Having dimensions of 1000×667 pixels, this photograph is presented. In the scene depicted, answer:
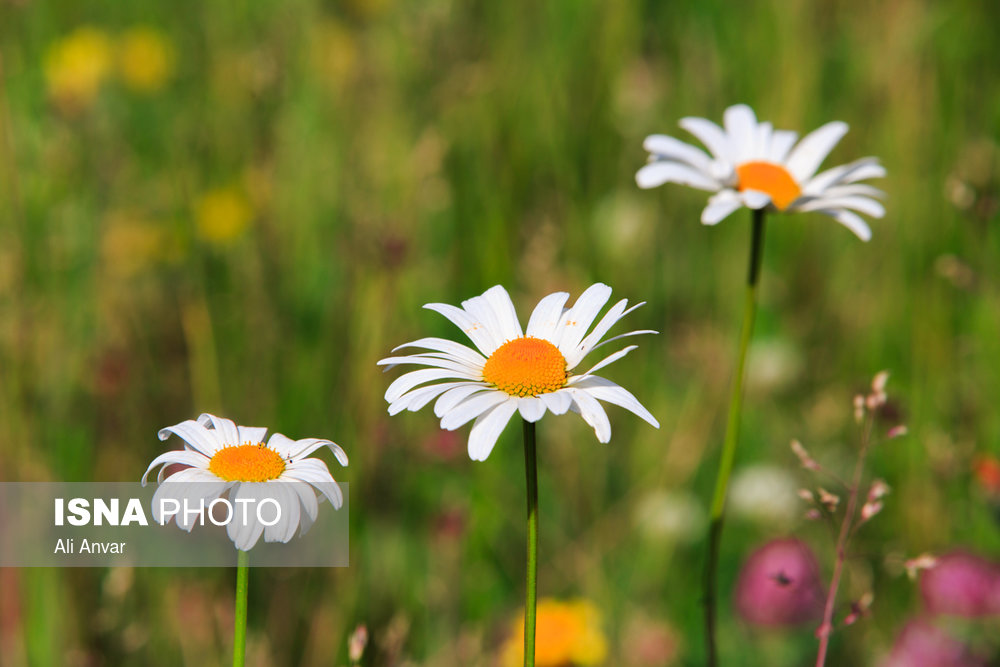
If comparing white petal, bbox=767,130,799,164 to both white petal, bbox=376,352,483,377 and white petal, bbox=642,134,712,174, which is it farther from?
white petal, bbox=376,352,483,377

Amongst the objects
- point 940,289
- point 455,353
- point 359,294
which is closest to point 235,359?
point 359,294

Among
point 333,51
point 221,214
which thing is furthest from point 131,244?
point 333,51

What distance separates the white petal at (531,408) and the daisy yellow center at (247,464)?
161 mm

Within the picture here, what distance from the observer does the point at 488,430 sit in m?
0.62

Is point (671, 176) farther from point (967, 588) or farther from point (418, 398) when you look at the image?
point (967, 588)

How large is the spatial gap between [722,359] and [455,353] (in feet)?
3.96

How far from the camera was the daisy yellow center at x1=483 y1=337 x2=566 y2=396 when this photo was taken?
0.67 meters

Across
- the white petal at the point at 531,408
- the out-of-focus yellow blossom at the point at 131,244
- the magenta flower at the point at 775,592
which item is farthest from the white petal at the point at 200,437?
the out-of-focus yellow blossom at the point at 131,244

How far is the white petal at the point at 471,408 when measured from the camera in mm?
609

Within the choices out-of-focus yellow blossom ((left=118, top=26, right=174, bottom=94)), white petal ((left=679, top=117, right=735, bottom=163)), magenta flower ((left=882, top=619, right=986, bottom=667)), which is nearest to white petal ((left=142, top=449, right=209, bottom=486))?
white petal ((left=679, top=117, right=735, bottom=163))

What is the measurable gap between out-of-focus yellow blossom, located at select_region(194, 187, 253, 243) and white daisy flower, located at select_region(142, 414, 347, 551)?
4.95 feet

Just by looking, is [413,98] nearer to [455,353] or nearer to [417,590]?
[417,590]

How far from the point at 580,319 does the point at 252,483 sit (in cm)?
27
